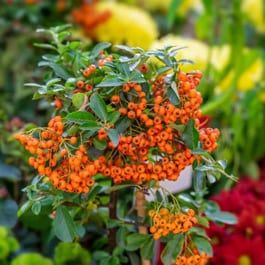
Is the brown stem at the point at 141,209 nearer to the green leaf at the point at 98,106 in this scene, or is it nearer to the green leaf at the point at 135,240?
the green leaf at the point at 135,240

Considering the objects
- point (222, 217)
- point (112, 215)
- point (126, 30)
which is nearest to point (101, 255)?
point (112, 215)

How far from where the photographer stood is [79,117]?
1.92 ft

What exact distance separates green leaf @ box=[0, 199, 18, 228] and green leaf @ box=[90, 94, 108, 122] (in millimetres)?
359

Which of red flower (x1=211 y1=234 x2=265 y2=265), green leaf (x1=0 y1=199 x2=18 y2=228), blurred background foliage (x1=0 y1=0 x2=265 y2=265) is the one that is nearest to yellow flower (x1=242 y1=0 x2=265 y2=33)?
blurred background foliage (x1=0 y1=0 x2=265 y2=265)

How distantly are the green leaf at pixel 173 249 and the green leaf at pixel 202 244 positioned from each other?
37 mm

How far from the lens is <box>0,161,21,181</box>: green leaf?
907 mm

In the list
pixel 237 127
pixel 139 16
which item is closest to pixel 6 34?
→ pixel 139 16

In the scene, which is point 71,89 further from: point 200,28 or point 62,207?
point 200,28

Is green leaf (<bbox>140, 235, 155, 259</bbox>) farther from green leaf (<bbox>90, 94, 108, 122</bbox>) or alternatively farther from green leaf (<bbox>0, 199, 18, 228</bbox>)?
green leaf (<bbox>0, 199, 18, 228</bbox>)

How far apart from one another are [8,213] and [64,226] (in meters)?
0.29

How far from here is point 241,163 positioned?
136cm

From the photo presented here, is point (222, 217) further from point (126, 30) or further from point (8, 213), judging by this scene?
point (126, 30)

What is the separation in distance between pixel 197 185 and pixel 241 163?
76 centimetres

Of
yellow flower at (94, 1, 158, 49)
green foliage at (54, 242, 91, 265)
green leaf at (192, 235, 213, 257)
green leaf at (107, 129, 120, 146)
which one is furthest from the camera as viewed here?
yellow flower at (94, 1, 158, 49)
